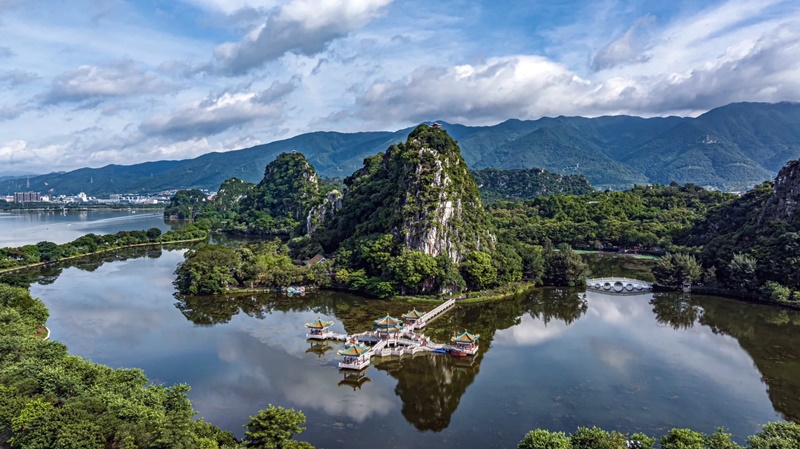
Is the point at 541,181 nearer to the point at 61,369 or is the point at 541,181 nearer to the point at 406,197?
the point at 406,197

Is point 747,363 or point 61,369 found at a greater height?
point 61,369

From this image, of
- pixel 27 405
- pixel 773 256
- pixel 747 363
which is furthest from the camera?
pixel 773 256

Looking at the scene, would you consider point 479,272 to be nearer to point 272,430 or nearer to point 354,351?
point 354,351

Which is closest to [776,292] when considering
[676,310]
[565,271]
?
[676,310]

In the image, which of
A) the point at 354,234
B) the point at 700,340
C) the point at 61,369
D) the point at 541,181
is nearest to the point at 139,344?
the point at 61,369

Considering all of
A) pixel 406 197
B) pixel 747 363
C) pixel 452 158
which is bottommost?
pixel 747 363

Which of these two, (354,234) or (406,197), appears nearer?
(406,197)

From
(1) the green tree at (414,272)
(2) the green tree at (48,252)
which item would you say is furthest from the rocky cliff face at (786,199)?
(2) the green tree at (48,252)
